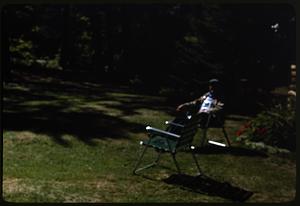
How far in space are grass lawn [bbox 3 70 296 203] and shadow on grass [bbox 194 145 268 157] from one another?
0.06 feet

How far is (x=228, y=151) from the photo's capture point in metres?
6.98

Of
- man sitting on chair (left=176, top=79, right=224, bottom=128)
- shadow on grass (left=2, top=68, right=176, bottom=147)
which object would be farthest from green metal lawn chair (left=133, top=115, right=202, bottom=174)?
shadow on grass (left=2, top=68, right=176, bottom=147)

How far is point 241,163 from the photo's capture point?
21.1 ft

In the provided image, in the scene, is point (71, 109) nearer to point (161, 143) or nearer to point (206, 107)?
point (206, 107)

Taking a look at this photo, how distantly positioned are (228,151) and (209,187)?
4.97 feet

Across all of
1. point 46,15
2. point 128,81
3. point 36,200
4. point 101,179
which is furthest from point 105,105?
point 36,200

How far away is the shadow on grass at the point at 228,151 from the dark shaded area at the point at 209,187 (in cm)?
101

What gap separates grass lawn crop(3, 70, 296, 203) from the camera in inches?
207

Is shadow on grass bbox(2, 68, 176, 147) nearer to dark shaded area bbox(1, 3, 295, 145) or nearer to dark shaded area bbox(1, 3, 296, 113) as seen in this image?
dark shaded area bbox(1, 3, 295, 145)

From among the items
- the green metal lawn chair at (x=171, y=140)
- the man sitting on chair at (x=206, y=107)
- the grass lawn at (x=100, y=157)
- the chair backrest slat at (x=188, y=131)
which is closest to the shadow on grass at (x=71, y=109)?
the grass lawn at (x=100, y=157)

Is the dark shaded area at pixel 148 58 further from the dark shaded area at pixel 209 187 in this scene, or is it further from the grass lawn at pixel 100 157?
the dark shaded area at pixel 209 187

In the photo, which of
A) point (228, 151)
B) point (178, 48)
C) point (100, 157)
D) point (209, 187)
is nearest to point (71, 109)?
point (178, 48)

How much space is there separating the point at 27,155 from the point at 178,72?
340 cm

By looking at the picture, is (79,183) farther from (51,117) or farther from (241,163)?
(51,117)
